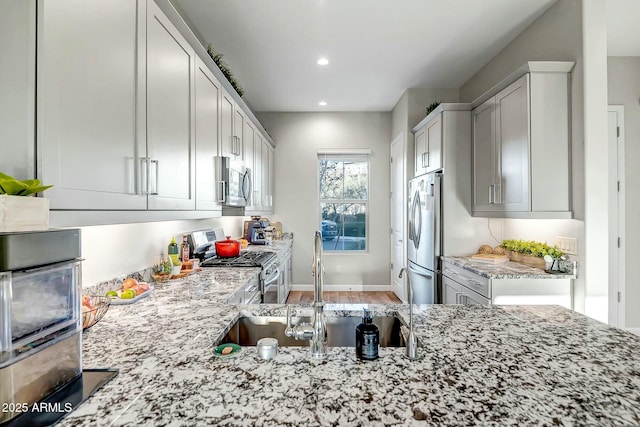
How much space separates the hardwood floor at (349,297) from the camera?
15.4 ft

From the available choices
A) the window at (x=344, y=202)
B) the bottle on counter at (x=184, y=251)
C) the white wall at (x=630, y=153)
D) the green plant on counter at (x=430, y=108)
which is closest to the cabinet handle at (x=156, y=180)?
the bottle on counter at (x=184, y=251)

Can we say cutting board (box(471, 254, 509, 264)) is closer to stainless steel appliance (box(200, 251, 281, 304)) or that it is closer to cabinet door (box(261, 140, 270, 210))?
stainless steel appliance (box(200, 251, 281, 304))

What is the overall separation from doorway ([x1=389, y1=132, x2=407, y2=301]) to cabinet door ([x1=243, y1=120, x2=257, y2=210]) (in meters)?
2.09

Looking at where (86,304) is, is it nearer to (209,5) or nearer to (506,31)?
(209,5)

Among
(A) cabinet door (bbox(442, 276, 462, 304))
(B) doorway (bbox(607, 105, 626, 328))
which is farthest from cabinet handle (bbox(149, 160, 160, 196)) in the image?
(B) doorway (bbox(607, 105, 626, 328))

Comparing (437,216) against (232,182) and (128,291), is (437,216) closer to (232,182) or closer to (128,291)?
(232,182)

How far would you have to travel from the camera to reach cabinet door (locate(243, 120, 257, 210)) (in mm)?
3286

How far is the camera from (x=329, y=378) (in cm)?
83

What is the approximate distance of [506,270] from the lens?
249cm

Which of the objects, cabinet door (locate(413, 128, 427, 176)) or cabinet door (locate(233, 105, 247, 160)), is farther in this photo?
cabinet door (locate(413, 128, 427, 176))

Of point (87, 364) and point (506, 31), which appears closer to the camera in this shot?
point (87, 364)

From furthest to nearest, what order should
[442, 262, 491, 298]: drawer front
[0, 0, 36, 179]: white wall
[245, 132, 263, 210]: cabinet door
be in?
[245, 132, 263, 210]: cabinet door → [442, 262, 491, 298]: drawer front → [0, 0, 36, 179]: white wall

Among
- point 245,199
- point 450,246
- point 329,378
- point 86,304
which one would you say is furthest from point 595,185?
point 86,304

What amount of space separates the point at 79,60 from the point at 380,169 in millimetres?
4644
